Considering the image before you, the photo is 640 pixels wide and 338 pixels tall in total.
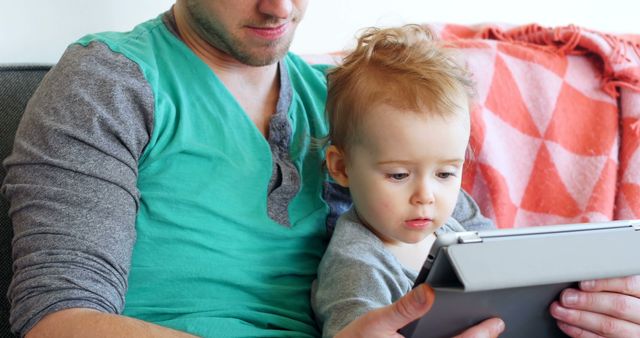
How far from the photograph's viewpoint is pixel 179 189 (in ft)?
4.46

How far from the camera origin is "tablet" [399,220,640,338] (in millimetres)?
885

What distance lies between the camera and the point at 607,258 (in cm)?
99

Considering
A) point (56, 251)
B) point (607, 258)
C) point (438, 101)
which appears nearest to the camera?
point (607, 258)

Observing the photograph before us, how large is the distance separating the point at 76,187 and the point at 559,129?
118 centimetres

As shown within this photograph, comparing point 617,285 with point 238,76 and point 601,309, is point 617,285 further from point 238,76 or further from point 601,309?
point 238,76

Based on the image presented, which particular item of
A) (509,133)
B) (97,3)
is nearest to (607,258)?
(509,133)

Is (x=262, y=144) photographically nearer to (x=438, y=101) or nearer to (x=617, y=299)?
(x=438, y=101)

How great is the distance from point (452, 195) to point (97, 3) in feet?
2.78

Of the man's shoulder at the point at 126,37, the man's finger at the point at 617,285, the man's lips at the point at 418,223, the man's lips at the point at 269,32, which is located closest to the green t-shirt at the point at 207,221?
the man's shoulder at the point at 126,37

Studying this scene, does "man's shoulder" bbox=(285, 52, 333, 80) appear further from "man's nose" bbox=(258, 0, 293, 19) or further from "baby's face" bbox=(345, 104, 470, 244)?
"baby's face" bbox=(345, 104, 470, 244)

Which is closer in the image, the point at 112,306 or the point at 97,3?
the point at 112,306

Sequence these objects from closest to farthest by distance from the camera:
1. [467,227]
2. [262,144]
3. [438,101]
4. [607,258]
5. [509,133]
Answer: [607,258] < [438,101] < [262,144] < [467,227] < [509,133]

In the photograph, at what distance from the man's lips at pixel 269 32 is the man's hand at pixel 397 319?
24.0 inches

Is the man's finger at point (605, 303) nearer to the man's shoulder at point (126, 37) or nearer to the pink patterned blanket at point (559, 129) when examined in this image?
the pink patterned blanket at point (559, 129)
